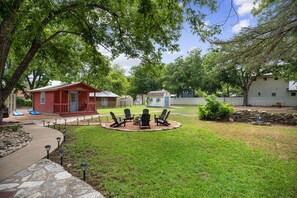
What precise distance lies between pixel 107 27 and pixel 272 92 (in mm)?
28906

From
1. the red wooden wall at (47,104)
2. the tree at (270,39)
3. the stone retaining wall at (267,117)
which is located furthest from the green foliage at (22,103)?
the tree at (270,39)

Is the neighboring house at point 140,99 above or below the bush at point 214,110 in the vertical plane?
above

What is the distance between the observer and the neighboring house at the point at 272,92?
25016 millimetres

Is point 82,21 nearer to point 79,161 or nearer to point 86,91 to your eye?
point 79,161

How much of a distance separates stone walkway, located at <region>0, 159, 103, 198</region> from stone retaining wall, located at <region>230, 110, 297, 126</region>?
11765 mm

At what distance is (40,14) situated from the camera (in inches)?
185

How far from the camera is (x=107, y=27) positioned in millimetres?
8164

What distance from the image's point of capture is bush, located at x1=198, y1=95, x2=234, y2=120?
1252 cm

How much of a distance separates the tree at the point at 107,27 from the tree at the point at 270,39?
103cm

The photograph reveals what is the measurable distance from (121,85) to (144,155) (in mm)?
31555

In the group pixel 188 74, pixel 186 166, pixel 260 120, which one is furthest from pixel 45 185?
pixel 188 74

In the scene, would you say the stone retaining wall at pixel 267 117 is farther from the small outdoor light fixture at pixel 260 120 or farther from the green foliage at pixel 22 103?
the green foliage at pixel 22 103

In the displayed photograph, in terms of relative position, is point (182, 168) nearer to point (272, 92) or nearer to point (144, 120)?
point (144, 120)

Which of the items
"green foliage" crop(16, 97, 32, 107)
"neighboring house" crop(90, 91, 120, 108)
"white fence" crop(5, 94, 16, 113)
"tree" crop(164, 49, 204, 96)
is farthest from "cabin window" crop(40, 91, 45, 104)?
"tree" crop(164, 49, 204, 96)
